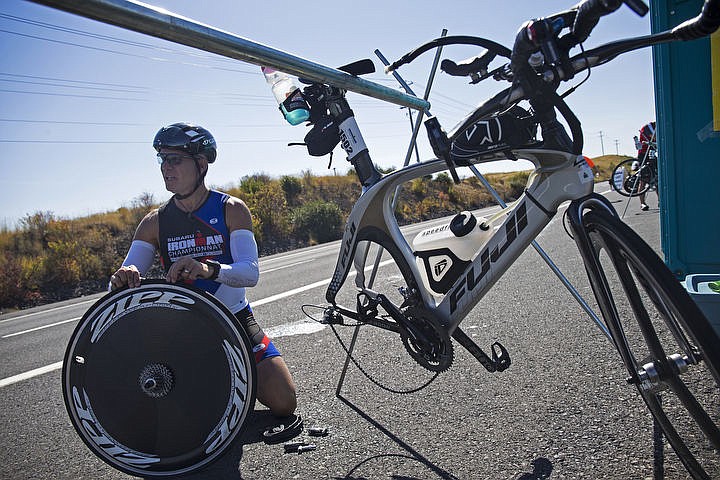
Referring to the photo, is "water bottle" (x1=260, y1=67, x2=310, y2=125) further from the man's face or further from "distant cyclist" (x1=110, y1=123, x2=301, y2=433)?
the man's face

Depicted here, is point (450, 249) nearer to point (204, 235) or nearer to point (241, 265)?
point (241, 265)

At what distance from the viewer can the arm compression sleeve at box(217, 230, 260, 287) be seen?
283 centimetres

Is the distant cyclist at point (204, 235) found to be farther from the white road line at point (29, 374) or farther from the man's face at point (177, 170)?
the white road line at point (29, 374)

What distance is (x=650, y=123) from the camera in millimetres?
11227

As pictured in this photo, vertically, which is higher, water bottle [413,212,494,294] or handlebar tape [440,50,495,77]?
handlebar tape [440,50,495,77]

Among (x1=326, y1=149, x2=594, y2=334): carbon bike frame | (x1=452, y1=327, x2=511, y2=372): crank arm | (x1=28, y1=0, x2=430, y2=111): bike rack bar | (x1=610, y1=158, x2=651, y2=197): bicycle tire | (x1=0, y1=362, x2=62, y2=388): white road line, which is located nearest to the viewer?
(x1=28, y1=0, x2=430, y2=111): bike rack bar

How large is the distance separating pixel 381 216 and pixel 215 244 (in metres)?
1.04

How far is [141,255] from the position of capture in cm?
312

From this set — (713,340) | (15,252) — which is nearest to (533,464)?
(713,340)

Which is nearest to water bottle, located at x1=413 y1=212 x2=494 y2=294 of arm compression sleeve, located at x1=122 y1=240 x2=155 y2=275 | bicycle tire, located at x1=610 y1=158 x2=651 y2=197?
arm compression sleeve, located at x1=122 y1=240 x2=155 y2=275

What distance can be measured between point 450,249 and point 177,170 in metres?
1.68

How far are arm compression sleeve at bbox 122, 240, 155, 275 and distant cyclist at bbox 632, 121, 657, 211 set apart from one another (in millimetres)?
→ 11376

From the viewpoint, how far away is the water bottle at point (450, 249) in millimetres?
2578

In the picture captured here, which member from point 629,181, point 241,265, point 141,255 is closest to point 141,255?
point 141,255
